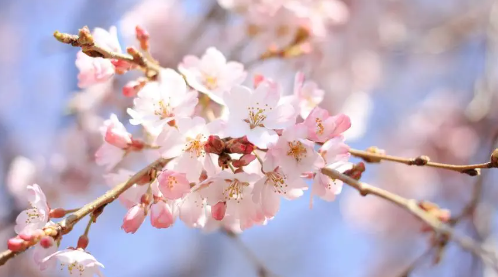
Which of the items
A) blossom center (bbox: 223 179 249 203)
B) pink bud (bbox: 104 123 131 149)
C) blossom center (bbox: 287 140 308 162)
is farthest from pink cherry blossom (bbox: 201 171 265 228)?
pink bud (bbox: 104 123 131 149)

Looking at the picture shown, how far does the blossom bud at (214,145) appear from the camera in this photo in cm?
98

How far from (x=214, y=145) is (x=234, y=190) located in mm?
137

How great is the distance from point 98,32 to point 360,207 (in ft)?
8.98

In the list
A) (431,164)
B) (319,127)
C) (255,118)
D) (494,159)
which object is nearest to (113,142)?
(255,118)

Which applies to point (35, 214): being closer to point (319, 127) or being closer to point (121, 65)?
point (121, 65)

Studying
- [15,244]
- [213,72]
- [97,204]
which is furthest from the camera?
[213,72]

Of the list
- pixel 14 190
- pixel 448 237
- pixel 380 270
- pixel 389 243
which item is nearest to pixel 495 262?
pixel 448 237

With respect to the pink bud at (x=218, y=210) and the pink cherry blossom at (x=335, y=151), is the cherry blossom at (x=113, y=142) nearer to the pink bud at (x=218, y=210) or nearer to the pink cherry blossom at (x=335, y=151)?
A: the pink bud at (x=218, y=210)

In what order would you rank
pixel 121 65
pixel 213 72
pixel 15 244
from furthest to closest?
pixel 213 72, pixel 121 65, pixel 15 244

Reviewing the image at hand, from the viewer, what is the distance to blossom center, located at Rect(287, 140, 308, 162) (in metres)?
0.99

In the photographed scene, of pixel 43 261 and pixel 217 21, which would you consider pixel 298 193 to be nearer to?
pixel 43 261

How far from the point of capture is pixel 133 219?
104cm

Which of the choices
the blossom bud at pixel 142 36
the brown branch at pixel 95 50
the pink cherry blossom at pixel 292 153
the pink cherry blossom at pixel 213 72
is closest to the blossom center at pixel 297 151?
the pink cherry blossom at pixel 292 153

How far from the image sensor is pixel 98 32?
47.1 inches
